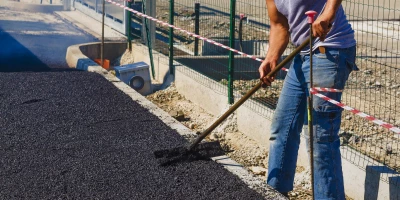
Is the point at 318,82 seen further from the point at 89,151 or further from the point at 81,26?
the point at 81,26

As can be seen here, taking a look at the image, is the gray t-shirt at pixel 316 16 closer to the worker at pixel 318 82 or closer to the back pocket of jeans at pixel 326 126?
the worker at pixel 318 82

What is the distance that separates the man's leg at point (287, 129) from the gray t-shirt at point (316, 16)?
0.81 ft

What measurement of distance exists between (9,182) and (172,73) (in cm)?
463

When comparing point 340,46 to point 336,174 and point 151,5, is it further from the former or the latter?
point 151,5

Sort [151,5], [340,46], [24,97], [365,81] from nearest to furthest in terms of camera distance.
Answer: [340,46]
[24,97]
[365,81]
[151,5]

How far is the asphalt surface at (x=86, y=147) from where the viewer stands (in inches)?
205

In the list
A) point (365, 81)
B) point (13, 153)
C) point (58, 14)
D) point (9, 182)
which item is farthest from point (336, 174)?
point (58, 14)

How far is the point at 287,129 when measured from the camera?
504 cm

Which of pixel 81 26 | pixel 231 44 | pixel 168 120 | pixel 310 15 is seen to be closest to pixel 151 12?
pixel 231 44

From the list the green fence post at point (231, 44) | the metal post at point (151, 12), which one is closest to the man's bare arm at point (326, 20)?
the green fence post at point (231, 44)

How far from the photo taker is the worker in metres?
4.67

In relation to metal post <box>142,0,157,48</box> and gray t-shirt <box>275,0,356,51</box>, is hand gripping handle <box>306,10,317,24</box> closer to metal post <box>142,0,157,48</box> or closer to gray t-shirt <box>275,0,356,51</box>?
gray t-shirt <box>275,0,356,51</box>

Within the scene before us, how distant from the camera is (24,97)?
26.2 ft

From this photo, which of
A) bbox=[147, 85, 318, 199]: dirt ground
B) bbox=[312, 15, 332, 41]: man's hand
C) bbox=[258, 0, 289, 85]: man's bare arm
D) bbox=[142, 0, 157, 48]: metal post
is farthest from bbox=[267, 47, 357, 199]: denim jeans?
bbox=[142, 0, 157, 48]: metal post
